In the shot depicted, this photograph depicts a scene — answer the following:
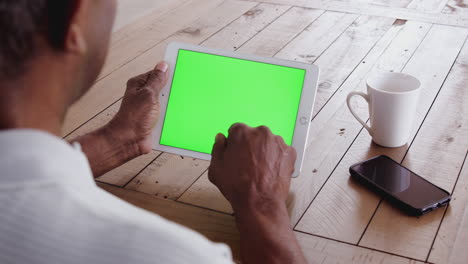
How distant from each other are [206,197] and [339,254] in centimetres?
27

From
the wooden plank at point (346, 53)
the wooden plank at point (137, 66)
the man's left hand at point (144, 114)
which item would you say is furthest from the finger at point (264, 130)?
the wooden plank at point (137, 66)

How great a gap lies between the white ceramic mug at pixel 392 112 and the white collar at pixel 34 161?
0.86 m

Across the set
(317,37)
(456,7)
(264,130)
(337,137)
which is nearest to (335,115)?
(337,137)

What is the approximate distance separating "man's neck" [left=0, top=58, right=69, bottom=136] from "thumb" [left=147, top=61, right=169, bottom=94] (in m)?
0.64

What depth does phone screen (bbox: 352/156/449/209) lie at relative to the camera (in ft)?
3.75

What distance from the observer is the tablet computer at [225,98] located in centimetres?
121

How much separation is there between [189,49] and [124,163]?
10.0 inches

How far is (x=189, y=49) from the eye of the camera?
1281 millimetres

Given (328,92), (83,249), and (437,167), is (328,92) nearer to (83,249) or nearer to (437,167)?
(437,167)

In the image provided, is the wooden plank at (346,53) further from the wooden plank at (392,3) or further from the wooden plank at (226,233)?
the wooden plank at (226,233)

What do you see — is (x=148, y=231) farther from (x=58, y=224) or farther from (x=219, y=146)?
(x=219, y=146)

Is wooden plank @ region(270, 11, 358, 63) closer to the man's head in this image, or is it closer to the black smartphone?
the black smartphone

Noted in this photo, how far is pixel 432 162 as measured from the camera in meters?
1.28

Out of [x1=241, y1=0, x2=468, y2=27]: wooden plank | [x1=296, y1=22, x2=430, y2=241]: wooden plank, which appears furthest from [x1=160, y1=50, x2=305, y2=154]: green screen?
[x1=241, y1=0, x2=468, y2=27]: wooden plank
